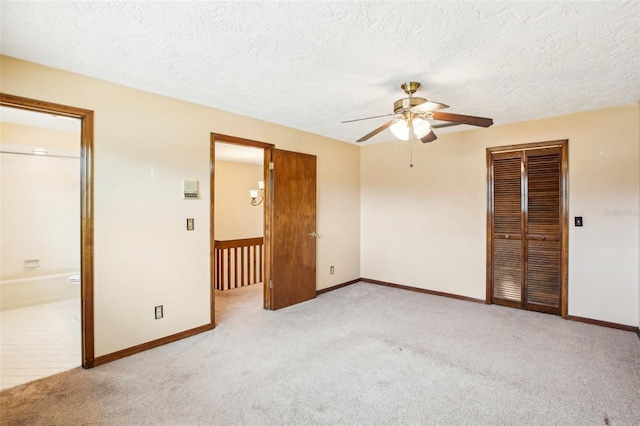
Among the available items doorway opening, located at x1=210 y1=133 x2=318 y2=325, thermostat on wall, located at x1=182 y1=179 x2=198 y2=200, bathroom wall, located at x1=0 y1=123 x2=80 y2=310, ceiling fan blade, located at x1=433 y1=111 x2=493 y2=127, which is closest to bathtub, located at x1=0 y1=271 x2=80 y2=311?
bathroom wall, located at x1=0 y1=123 x2=80 y2=310

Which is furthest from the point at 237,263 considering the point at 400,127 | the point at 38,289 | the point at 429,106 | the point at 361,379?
the point at 429,106

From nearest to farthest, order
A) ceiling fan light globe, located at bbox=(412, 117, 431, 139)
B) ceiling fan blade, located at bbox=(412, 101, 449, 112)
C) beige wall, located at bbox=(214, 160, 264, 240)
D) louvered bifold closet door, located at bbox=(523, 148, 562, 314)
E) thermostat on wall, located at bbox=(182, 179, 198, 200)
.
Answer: ceiling fan blade, located at bbox=(412, 101, 449, 112), ceiling fan light globe, located at bbox=(412, 117, 431, 139), thermostat on wall, located at bbox=(182, 179, 198, 200), louvered bifold closet door, located at bbox=(523, 148, 562, 314), beige wall, located at bbox=(214, 160, 264, 240)

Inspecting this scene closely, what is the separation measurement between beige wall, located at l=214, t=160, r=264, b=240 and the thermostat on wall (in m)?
3.22

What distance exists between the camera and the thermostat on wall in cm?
317

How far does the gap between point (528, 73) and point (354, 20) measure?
1.66 m

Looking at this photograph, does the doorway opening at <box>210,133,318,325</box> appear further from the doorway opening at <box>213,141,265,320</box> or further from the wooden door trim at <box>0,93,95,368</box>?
the wooden door trim at <box>0,93,95,368</box>

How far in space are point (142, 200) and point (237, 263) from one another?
2.76 m

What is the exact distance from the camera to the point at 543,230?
12.8 ft

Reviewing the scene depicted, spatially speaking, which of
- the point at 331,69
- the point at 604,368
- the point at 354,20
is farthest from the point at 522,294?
the point at 354,20

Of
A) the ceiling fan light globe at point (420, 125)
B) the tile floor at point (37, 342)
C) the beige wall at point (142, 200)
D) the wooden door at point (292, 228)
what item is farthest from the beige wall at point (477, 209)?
the tile floor at point (37, 342)

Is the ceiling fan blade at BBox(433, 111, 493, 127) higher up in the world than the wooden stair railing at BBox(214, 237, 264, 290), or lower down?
higher up

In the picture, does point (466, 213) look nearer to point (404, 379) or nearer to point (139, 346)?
point (404, 379)

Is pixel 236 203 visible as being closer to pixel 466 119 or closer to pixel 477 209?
pixel 477 209

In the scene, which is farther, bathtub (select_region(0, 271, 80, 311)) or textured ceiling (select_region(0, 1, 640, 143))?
bathtub (select_region(0, 271, 80, 311))
